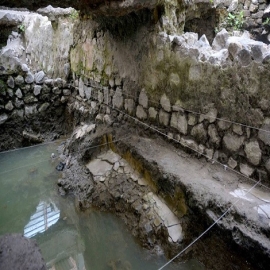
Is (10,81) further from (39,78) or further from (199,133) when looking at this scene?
(199,133)

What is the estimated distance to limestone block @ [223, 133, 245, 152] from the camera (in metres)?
2.17

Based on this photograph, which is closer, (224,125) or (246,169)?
(246,169)

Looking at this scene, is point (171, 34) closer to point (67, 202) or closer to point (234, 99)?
point (234, 99)

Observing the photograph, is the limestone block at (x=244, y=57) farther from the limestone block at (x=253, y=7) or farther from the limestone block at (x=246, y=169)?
the limestone block at (x=253, y=7)

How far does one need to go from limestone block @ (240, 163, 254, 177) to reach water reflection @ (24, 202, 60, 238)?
2.03 m

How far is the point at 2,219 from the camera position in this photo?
9.21ft

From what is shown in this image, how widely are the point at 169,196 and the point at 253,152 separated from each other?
0.85 meters

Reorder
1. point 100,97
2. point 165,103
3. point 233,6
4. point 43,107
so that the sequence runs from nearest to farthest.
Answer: point 165,103, point 100,97, point 43,107, point 233,6

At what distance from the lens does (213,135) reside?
2.38 meters

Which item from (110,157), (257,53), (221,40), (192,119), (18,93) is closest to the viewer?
(257,53)

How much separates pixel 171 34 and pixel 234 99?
45.3 inches

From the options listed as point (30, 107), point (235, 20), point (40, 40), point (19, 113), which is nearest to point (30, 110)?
point (30, 107)

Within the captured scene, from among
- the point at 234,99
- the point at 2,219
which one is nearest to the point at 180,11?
the point at 234,99

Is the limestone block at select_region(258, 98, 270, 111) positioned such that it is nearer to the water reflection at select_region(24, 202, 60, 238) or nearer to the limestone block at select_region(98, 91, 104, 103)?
the water reflection at select_region(24, 202, 60, 238)
